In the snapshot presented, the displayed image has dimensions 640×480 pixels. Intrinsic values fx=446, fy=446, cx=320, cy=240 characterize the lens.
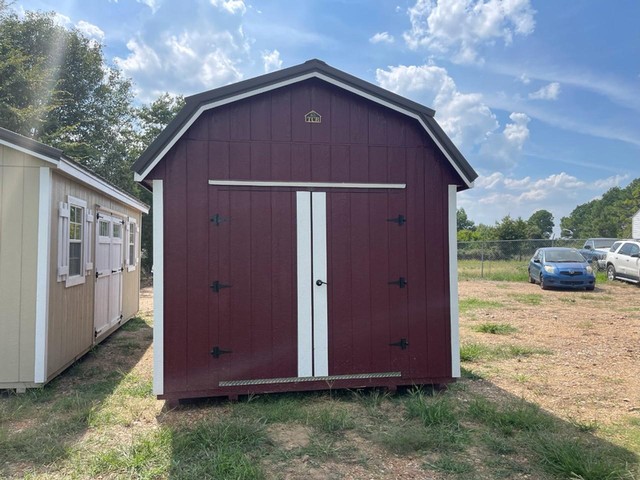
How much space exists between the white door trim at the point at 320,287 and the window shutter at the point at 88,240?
3507 millimetres

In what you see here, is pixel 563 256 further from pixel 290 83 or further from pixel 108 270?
pixel 108 270

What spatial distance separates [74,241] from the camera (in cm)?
584

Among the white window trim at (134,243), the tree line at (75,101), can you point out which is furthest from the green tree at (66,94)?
the white window trim at (134,243)

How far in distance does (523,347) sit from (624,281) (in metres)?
11.1

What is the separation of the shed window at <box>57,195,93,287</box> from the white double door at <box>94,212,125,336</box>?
54 cm

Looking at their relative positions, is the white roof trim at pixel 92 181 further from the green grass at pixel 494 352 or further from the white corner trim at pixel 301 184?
the green grass at pixel 494 352

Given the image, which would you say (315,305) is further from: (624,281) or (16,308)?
(624,281)

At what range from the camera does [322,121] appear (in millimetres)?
4773

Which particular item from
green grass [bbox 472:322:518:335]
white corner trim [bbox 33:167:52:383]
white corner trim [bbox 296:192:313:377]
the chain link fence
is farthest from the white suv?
white corner trim [bbox 33:167:52:383]

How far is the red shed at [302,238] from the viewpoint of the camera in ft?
14.6

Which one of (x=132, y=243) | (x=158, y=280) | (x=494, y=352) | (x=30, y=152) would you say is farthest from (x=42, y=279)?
(x=494, y=352)

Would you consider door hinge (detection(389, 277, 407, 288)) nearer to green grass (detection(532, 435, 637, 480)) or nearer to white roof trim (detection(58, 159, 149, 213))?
green grass (detection(532, 435, 637, 480))

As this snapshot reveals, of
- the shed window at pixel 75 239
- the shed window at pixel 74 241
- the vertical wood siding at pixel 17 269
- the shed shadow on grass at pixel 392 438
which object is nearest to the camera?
the shed shadow on grass at pixel 392 438

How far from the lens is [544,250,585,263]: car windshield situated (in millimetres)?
14164
